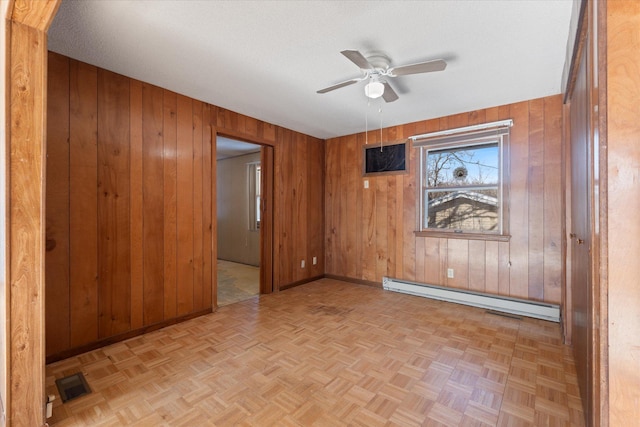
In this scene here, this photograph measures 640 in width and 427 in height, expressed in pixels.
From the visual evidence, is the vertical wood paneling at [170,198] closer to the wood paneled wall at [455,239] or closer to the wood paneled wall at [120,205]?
the wood paneled wall at [120,205]

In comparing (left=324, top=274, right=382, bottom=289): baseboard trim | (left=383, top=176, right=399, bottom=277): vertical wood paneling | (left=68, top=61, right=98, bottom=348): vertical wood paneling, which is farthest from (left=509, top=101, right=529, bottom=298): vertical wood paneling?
(left=68, top=61, right=98, bottom=348): vertical wood paneling

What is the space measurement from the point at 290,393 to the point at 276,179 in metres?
2.71

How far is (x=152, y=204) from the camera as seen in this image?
2680mm

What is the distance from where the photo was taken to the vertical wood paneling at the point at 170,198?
9.08 ft

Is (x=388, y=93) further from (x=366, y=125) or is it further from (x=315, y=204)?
(x=315, y=204)

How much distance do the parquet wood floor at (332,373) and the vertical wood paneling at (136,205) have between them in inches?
12.0

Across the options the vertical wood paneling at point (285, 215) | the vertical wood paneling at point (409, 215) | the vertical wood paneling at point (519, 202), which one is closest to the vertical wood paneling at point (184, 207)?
the vertical wood paneling at point (285, 215)

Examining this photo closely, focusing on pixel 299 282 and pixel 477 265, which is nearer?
pixel 477 265

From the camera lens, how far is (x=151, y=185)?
8.76ft

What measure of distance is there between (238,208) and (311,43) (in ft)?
14.5

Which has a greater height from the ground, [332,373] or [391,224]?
[391,224]

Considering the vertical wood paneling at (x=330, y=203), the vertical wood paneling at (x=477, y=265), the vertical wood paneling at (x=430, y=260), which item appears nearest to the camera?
the vertical wood paneling at (x=477, y=265)

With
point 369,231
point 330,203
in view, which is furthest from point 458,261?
point 330,203

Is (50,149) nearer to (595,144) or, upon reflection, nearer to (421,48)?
(421,48)
